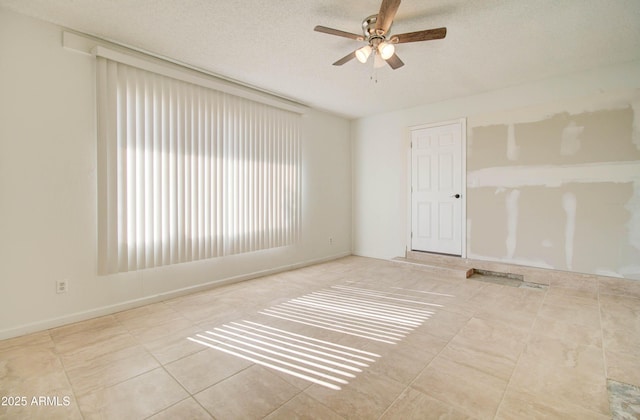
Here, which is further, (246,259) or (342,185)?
(342,185)

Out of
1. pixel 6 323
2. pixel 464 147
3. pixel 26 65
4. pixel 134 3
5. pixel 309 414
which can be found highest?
pixel 134 3

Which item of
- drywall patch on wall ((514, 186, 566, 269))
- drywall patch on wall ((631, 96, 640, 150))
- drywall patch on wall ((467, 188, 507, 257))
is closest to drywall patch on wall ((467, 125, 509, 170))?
drywall patch on wall ((467, 188, 507, 257))

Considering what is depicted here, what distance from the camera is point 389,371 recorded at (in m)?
1.96

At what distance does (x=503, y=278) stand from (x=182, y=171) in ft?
15.0

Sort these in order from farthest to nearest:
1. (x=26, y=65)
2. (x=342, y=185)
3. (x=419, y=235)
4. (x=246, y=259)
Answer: (x=342, y=185) < (x=419, y=235) < (x=246, y=259) < (x=26, y=65)

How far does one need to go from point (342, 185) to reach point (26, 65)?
4543 mm

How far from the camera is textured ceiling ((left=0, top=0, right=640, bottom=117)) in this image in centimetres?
240

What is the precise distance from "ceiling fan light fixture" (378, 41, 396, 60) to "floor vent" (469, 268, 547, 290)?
3.27 m

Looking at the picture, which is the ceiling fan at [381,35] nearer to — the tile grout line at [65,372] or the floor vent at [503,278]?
the tile grout line at [65,372]

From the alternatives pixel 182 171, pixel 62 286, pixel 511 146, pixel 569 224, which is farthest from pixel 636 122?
pixel 62 286

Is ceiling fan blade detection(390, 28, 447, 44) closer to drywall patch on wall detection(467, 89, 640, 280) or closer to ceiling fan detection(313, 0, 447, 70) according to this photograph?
ceiling fan detection(313, 0, 447, 70)

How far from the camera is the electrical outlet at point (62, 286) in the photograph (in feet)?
8.73

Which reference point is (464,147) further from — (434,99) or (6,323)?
(6,323)

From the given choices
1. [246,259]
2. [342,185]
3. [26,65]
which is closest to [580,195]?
[342,185]
